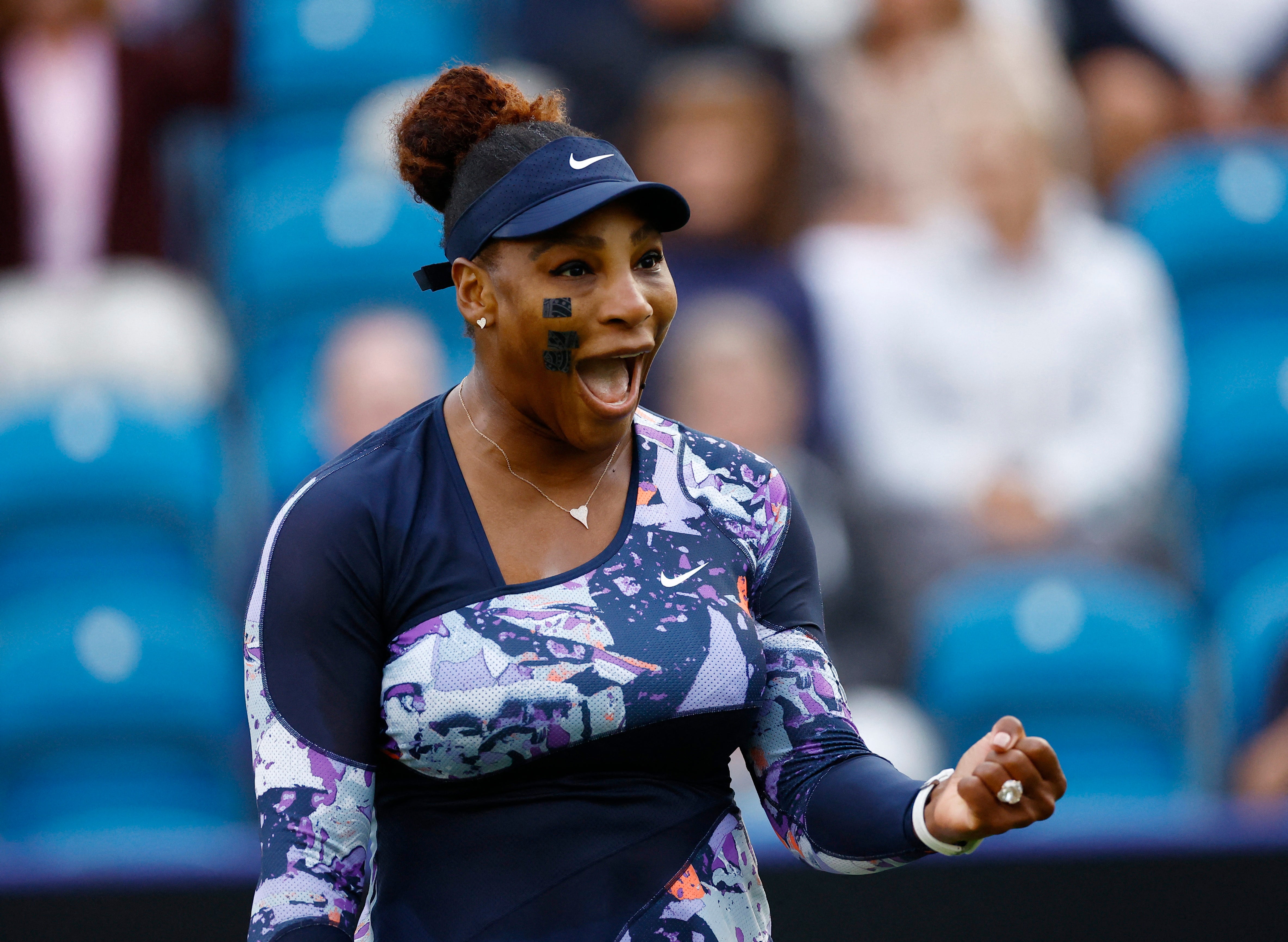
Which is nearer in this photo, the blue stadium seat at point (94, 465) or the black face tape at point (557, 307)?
the black face tape at point (557, 307)

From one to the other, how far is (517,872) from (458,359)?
3.77 metres

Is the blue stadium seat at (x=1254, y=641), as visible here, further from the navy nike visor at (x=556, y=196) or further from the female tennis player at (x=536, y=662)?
the navy nike visor at (x=556, y=196)

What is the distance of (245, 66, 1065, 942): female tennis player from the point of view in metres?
1.71

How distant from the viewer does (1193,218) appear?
5.63 m

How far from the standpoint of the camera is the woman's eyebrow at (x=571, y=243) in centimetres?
176

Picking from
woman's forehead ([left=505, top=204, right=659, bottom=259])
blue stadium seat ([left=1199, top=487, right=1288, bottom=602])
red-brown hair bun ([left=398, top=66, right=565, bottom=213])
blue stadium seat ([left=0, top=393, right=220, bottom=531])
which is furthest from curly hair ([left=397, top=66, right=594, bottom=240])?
blue stadium seat ([left=1199, top=487, right=1288, bottom=602])

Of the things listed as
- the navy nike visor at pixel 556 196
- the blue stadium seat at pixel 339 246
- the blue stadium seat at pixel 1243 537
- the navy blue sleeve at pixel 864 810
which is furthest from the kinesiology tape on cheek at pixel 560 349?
the blue stadium seat at pixel 1243 537

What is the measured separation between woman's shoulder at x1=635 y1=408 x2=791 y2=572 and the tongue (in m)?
0.14

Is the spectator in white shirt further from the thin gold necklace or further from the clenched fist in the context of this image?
the clenched fist

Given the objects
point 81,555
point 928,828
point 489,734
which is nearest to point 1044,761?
point 928,828

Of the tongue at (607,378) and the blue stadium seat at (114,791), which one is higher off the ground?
the tongue at (607,378)

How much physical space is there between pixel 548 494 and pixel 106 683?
286 cm

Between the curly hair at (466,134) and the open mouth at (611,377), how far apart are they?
0.76ft

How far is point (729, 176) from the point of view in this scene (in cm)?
536
